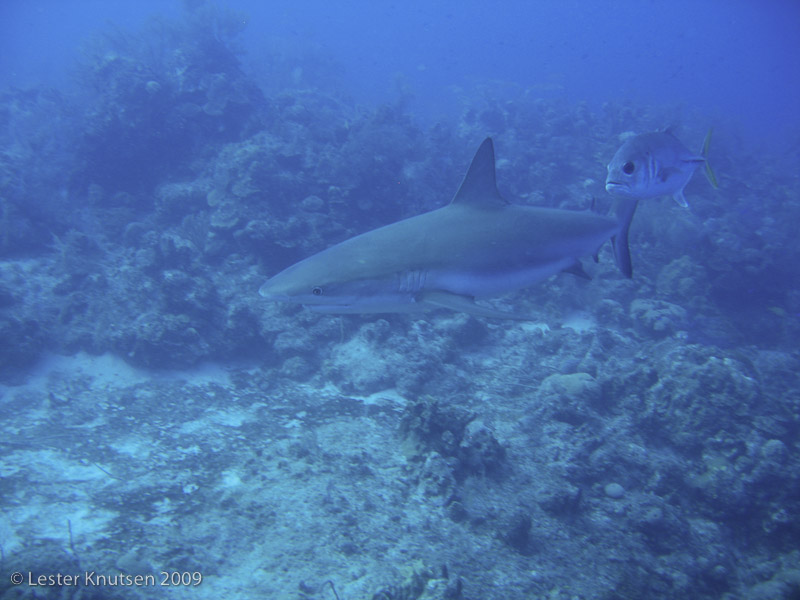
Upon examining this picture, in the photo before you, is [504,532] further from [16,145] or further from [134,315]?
[16,145]

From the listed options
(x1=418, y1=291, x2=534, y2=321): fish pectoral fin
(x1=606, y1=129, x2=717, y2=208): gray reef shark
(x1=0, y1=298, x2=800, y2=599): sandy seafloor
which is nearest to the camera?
(x1=418, y1=291, x2=534, y2=321): fish pectoral fin

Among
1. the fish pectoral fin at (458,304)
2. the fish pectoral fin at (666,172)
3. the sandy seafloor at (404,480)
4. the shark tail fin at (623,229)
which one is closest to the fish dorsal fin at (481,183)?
the fish pectoral fin at (458,304)

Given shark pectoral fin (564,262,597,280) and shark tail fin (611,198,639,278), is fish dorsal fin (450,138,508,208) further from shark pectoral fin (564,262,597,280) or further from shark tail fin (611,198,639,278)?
shark tail fin (611,198,639,278)

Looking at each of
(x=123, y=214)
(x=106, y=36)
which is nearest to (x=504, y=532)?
(x=123, y=214)

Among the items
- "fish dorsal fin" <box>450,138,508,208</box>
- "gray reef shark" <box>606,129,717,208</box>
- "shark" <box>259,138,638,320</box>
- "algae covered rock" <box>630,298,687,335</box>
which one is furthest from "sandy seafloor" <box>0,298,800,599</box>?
"gray reef shark" <box>606,129,717,208</box>

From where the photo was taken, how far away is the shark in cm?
337

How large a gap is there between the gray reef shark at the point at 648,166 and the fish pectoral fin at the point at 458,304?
229cm

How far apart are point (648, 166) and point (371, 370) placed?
4991mm

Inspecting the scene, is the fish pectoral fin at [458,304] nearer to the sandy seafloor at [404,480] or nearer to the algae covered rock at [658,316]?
the sandy seafloor at [404,480]

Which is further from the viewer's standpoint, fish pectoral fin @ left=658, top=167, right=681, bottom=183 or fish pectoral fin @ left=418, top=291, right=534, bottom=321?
fish pectoral fin @ left=658, top=167, right=681, bottom=183

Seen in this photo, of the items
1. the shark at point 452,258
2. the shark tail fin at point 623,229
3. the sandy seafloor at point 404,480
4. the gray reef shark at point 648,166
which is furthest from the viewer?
the shark tail fin at point 623,229

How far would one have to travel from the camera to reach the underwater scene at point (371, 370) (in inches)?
144

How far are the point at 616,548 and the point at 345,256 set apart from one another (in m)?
4.21

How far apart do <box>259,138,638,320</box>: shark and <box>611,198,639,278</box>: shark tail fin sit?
33 cm
